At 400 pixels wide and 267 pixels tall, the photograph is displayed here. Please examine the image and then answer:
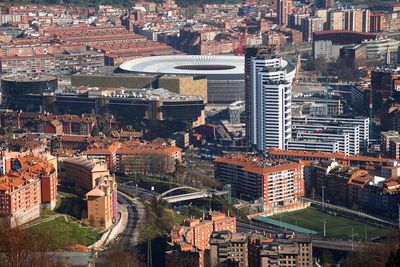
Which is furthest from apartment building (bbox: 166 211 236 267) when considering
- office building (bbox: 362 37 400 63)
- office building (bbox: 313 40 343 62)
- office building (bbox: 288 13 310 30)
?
office building (bbox: 288 13 310 30)

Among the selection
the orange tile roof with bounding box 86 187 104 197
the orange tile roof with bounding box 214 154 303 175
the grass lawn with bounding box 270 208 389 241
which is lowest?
the grass lawn with bounding box 270 208 389 241

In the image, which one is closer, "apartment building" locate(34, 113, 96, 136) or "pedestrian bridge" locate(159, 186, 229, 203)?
"pedestrian bridge" locate(159, 186, 229, 203)

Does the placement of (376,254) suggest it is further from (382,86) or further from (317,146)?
(382,86)

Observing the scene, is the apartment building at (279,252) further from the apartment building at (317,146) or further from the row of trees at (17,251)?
the apartment building at (317,146)

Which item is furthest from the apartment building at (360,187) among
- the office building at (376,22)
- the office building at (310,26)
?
the office building at (376,22)

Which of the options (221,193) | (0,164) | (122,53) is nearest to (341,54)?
(122,53)

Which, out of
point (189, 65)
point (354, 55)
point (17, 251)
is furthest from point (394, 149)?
point (17, 251)

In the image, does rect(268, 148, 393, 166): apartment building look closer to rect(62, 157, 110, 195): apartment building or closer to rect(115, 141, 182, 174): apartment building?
rect(115, 141, 182, 174): apartment building
